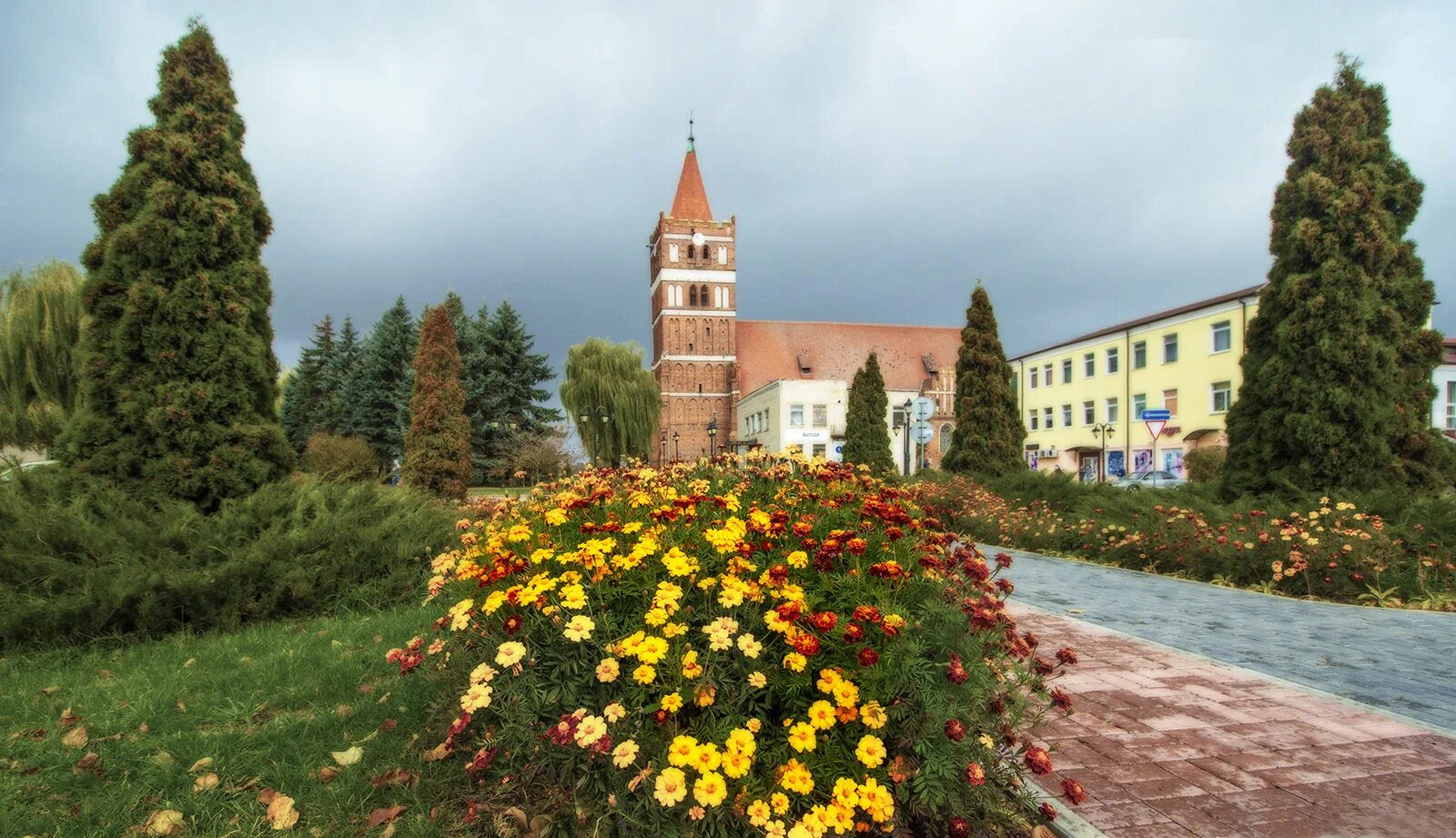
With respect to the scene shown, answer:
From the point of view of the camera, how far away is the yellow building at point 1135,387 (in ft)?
109

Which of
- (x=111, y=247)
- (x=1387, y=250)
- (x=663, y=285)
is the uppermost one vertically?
(x=663, y=285)

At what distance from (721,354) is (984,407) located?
43520 mm

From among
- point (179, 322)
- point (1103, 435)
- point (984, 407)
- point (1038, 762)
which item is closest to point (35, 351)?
point (179, 322)

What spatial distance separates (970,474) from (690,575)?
1640 centimetres

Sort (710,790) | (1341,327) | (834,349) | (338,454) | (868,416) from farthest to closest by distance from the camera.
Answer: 1. (834,349)
2. (338,454)
3. (868,416)
4. (1341,327)
5. (710,790)

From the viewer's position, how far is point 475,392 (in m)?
44.1

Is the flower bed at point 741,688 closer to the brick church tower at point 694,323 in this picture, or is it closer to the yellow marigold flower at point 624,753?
the yellow marigold flower at point 624,753

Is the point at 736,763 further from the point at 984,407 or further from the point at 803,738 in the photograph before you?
the point at 984,407

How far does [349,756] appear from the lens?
10.3 ft

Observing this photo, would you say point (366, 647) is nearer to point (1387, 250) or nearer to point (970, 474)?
point (1387, 250)

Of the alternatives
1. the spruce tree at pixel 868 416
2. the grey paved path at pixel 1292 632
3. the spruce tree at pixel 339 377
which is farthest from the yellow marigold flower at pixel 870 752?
the spruce tree at pixel 339 377

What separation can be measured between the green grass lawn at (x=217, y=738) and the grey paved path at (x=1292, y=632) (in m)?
5.06

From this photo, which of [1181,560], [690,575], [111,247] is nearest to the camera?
[690,575]

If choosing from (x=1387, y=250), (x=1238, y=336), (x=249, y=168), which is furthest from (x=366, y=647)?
(x=1238, y=336)
